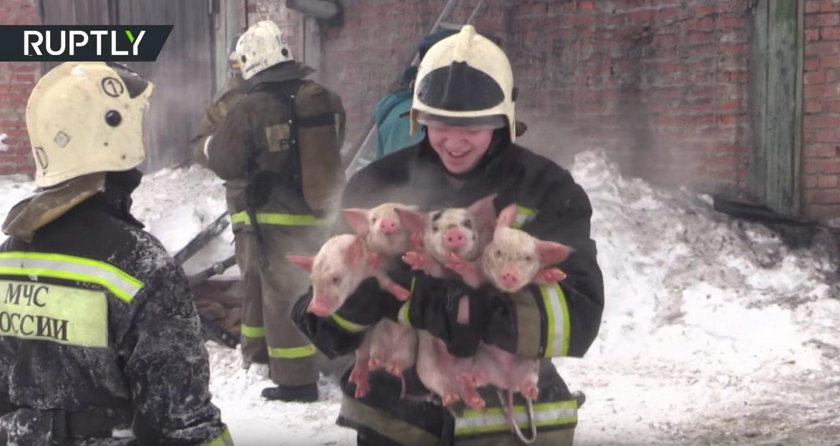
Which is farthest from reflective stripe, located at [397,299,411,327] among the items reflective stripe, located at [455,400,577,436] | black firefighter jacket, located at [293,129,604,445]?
reflective stripe, located at [455,400,577,436]

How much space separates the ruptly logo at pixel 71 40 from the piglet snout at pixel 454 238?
729 centimetres

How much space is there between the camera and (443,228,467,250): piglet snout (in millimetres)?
2865

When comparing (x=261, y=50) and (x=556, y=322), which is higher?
(x=261, y=50)

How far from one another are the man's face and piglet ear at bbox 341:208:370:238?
283 millimetres

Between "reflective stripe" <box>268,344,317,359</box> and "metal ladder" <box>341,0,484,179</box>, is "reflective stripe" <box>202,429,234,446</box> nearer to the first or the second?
"reflective stripe" <box>268,344,317,359</box>

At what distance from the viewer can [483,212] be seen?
3004 mm

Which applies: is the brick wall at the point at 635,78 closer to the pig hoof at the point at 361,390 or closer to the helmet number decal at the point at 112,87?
the pig hoof at the point at 361,390

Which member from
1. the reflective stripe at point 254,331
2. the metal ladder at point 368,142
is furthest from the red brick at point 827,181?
the reflective stripe at point 254,331

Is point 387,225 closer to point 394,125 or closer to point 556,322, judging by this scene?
point 556,322

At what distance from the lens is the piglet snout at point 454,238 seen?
2865 mm

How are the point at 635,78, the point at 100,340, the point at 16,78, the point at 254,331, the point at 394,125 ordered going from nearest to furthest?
the point at 100,340, the point at 394,125, the point at 254,331, the point at 635,78, the point at 16,78

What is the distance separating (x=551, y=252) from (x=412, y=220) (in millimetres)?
404

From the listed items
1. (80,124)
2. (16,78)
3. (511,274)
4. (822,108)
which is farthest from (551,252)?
(16,78)

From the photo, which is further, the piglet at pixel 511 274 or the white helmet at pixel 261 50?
the white helmet at pixel 261 50
